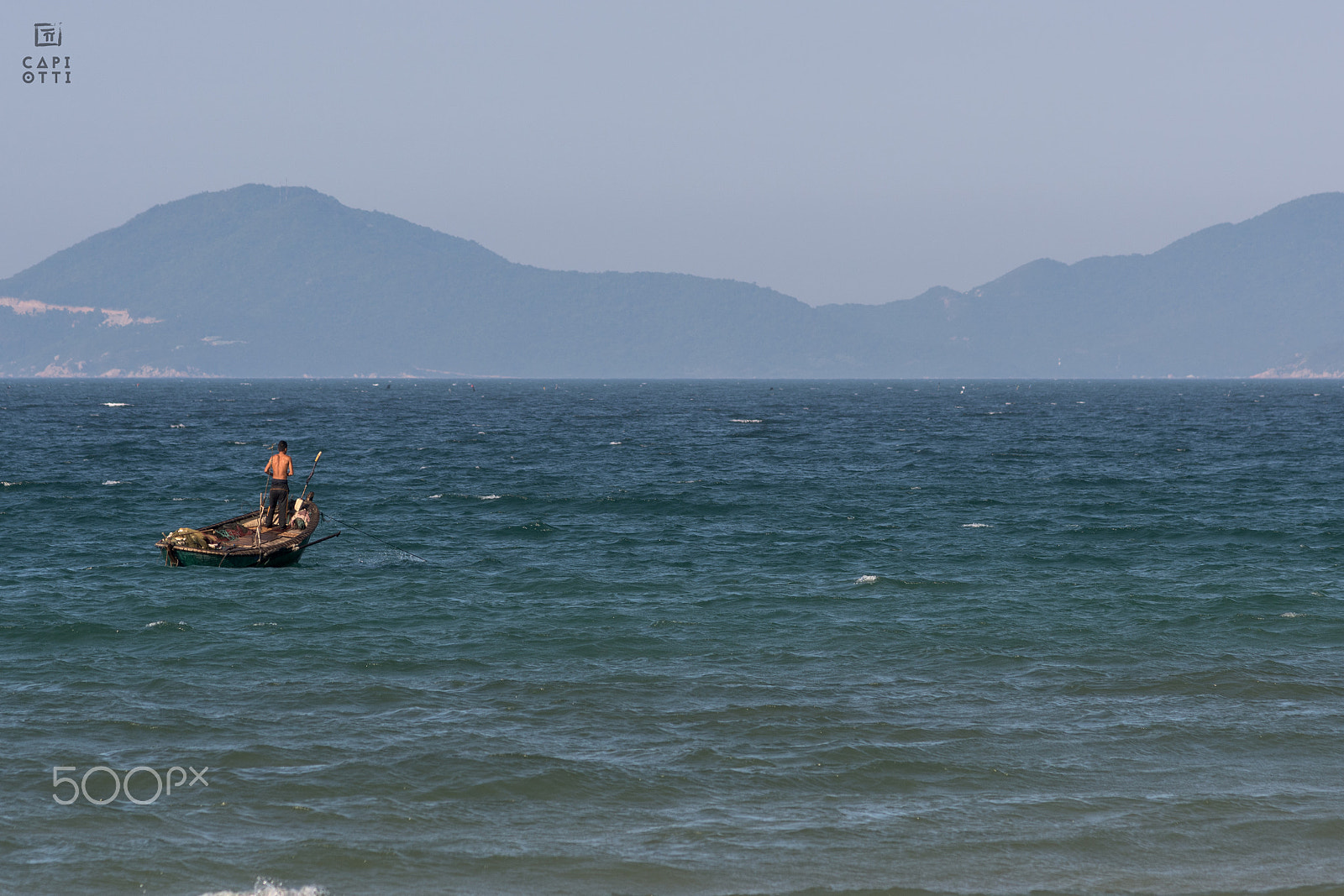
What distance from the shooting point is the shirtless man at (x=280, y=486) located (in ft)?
114

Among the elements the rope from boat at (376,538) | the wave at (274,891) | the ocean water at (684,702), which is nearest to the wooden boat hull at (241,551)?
the ocean water at (684,702)

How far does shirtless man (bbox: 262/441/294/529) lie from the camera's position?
34.8 m

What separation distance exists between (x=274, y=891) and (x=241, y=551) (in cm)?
2170

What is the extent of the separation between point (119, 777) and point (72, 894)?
3.53 metres

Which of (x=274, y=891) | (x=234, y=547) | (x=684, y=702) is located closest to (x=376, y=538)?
(x=234, y=547)

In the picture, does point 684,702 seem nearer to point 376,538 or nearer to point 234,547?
point 234,547

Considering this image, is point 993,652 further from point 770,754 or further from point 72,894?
point 72,894

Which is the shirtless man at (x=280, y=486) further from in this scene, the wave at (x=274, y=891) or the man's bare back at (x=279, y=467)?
the wave at (x=274, y=891)

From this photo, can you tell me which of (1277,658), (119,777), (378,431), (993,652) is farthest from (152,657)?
(378,431)

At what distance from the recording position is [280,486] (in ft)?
115

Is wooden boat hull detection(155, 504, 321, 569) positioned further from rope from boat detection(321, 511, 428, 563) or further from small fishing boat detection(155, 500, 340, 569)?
rope from boat detection(321, 511, 428, 563)

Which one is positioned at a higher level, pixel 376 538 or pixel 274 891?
pixel 376 538

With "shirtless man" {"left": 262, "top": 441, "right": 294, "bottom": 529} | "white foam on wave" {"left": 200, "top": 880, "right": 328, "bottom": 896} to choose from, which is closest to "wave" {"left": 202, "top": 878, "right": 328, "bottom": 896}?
"white foam on wave" {"left": 200, "top": 880, "right": 328, "bottom": 896}

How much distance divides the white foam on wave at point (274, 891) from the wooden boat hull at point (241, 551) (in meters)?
21.3
